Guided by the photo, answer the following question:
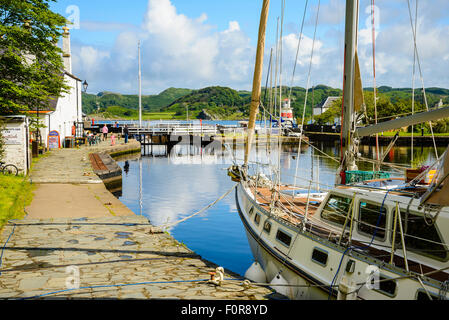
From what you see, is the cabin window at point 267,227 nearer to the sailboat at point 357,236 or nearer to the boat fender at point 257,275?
the sailboat at point 357,236

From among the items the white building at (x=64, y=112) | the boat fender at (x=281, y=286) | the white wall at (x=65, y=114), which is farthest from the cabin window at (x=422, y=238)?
the white wall at (x=65, y=114)

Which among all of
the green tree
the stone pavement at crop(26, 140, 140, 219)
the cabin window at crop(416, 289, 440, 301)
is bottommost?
the stone pavement at crop(26, 140, 140, 219)

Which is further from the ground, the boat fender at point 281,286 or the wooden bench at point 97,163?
the wooden bench at point 97,163

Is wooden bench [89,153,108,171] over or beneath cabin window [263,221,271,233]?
over

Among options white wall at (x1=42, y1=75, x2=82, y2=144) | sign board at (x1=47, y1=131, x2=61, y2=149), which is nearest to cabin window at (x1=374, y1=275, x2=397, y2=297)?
white wall at (x1=42, y1=75, x2=82, y2=144)

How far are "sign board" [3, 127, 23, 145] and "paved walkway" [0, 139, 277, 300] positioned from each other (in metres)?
7.01

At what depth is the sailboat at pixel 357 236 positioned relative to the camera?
6.35 meters

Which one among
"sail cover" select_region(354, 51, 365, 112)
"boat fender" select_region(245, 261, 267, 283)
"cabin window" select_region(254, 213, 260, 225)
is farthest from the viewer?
"cabin window" select_region(254, 213, 260, 225)

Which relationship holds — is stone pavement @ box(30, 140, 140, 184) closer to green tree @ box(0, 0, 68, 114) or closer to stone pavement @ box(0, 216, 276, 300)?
green tree @ box(0, 0, 68, 114)

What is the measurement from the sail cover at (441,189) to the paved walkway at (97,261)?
4149mm

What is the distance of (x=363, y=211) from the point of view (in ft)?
27.3

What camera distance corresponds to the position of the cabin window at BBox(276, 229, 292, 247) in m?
9.33

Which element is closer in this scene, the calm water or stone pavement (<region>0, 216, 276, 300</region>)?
stone pavement (<region>0, 216, 276, 300</region>)

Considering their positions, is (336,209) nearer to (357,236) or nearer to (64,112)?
(357,236)
